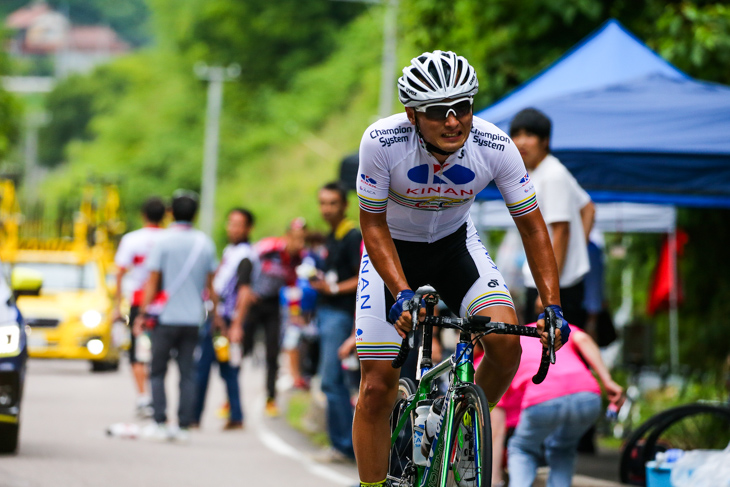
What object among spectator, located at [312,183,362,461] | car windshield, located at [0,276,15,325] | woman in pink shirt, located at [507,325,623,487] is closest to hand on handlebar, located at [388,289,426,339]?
woman in pink shirt, located at [507,325,623,487]

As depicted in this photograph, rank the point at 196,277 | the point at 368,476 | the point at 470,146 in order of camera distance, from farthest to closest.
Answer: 1. the point at 196,277
2. the point at 368,476
3. the point at 470,146

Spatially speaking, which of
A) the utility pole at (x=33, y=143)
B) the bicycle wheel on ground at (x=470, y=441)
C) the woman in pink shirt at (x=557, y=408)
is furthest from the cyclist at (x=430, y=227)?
the utility pole at (x=33, y=143)

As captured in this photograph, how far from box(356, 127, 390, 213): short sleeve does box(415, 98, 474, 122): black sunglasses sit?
11.2 inches

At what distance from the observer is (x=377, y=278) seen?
19.2 ft

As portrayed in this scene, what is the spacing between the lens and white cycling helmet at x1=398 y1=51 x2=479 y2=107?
5.27m

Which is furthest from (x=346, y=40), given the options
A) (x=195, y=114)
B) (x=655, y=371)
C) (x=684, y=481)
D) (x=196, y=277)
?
(x=684, y=481)

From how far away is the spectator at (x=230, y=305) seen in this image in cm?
1241

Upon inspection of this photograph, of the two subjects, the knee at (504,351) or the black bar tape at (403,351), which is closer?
the black bar tape at (403,351)

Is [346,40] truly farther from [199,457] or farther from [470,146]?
[470,146]

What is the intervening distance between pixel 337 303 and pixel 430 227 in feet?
14.4

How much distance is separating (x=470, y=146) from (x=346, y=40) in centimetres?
5435

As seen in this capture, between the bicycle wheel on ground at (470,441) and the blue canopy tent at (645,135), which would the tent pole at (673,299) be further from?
the bicycle wheel on ground at (470,441)

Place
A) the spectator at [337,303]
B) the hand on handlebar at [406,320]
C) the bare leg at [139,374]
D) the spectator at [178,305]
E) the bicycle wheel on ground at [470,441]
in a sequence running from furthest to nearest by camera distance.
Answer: the bare leg at [139,374] < the spectator at [178,305] < the spectator at [337,303] < the hand on handlebar at [406,320] < the bicycle wheel on ground at [470,441]

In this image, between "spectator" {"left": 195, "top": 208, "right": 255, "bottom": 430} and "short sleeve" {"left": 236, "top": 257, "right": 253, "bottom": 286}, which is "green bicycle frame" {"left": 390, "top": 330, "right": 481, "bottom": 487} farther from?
"short sleeve" {"left": 236, "top": 257, "right": 253, "bottom": 286}
